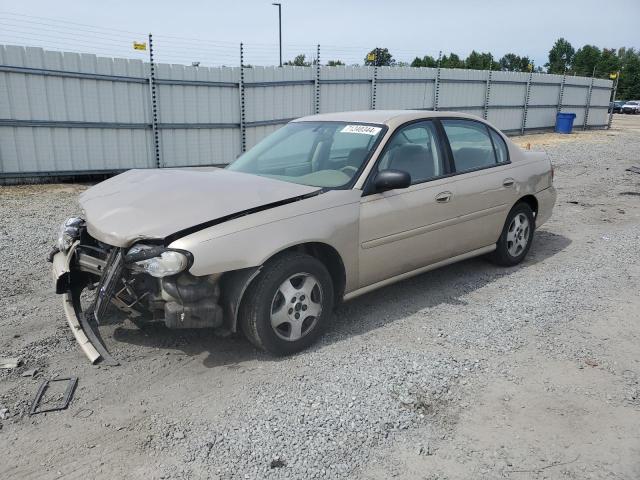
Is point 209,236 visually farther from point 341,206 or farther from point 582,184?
point 582,184

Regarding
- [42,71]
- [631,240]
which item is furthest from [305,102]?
[631,240]

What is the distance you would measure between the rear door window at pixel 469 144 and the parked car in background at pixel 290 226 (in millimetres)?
16

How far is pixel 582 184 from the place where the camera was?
38.0 feet

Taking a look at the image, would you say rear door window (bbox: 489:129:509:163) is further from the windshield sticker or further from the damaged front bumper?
the damaged front bumper

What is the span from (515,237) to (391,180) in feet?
7.73

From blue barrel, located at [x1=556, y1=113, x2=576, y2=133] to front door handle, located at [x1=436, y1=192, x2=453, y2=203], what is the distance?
21593mm

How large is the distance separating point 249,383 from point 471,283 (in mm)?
2814

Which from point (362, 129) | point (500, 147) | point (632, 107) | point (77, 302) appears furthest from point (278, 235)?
point (632, 107)

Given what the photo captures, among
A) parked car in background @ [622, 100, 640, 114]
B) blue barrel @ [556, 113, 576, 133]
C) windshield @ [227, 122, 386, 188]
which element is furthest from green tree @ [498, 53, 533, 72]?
windshield @ [227, 122, 386, 188]

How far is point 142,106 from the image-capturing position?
11125 mm

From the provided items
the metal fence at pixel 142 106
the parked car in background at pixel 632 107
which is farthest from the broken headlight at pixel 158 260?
the parked car in background at pixel 632 107

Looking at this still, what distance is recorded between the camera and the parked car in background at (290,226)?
3.44m

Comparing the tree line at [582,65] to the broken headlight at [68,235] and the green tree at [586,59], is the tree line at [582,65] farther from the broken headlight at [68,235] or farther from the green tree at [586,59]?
the broken headlight at [68,235]

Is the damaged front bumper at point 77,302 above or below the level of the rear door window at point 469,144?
below
